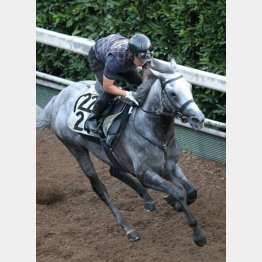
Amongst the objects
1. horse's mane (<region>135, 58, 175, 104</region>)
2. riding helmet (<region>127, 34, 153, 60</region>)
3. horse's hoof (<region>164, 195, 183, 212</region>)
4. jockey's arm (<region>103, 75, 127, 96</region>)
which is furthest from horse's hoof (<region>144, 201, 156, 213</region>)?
riding helmet (<region>127, 34, 153, 60</region>)

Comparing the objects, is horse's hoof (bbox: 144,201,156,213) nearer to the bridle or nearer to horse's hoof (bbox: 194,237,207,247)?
horse's hoof (bbox: 194,237,207,247)

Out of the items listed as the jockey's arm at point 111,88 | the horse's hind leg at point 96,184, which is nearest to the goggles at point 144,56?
the jockey's arm at point 111,88

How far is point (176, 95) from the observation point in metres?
8.56

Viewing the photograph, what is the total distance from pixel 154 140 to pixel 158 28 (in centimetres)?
283

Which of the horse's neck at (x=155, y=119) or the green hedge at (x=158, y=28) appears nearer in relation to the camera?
the horse's neck at (x=155, y=119)

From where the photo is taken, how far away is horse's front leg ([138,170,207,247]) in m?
8.88

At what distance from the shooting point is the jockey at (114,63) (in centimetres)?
877

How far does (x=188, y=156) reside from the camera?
1144 cm

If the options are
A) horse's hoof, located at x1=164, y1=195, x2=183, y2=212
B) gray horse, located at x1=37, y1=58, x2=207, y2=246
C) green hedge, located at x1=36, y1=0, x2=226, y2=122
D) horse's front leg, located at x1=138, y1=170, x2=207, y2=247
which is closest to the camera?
gray horse, located at x1=37, y1=58, x2=207, y2=246

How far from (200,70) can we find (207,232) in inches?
82.1

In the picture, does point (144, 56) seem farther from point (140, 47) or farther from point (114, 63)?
point (114, 63)

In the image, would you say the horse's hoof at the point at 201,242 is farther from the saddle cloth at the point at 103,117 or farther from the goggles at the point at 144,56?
the goggles at the point at 144,56

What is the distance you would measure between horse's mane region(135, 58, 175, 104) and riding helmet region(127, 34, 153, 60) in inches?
3.5

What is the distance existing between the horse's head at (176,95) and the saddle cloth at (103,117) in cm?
68
